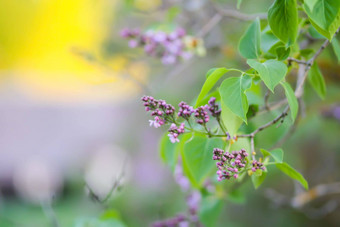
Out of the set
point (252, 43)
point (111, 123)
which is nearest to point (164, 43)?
point (252, 43)

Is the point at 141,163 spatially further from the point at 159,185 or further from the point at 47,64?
the point at 47,64

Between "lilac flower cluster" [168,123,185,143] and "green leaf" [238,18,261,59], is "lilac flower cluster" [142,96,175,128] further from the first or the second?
"green leaf" [238,18,261,59]

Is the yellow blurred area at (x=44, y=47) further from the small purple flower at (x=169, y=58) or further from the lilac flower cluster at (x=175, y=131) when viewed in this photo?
the lilac flower cluster at (x=175, y=131)

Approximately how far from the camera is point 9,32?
9.66 m

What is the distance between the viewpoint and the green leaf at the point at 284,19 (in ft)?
1.60

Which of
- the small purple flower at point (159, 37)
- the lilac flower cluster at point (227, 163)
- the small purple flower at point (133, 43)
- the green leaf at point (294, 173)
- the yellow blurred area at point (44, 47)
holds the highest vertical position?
the yellow blurred area at point (44, 47)

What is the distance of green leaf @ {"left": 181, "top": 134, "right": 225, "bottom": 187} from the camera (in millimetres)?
578

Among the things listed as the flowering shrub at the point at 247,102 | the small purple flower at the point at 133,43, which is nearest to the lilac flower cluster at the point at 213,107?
the flowering shrub at the point at 247,102

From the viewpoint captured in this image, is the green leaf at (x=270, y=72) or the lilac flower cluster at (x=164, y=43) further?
the lilac flower cluster at (x=164, y=43)

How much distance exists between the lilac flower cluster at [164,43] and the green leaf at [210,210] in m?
0.37

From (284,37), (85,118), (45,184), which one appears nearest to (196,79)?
(284,37)

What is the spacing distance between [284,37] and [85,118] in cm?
643

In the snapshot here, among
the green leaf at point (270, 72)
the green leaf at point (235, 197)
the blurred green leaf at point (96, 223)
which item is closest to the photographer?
the green leaf at point (270, 72)

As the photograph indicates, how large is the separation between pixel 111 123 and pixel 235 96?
18.4ft
